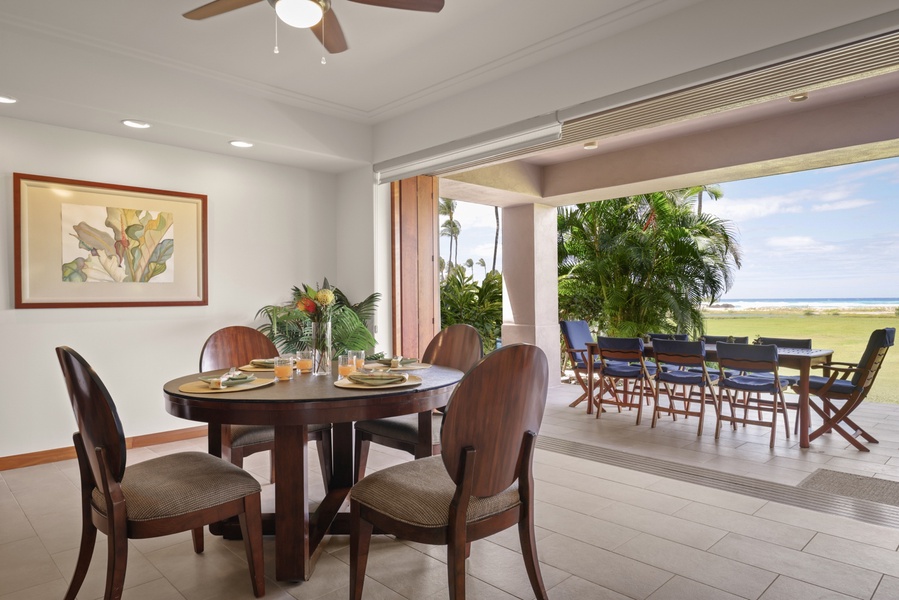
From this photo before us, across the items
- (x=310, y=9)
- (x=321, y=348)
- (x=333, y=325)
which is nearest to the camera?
(x=310, y=9)

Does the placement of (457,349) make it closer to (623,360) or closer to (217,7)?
(217,7)

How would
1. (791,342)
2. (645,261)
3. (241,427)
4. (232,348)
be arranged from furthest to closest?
1. (645,261)
2. (791,342)
3. (232,348)
4. (241,427)

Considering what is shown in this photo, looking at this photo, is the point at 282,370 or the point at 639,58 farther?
the point at 639,58

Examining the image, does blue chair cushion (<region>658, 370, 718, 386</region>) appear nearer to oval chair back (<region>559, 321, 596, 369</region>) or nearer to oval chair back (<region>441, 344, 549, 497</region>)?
oval chair back (<region>559, 321, 596, 369</region>)

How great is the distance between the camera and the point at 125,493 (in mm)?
1874

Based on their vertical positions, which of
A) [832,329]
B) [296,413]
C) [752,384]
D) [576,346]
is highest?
[296,413]

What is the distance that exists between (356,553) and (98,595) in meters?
1.08

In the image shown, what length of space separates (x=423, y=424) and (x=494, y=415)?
3.21 feet

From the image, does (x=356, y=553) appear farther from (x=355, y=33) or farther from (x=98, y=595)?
(x=355, y=33)

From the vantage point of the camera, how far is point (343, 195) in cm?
542

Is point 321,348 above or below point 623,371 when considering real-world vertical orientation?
above

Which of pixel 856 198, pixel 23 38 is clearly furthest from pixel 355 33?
pixel 856 198

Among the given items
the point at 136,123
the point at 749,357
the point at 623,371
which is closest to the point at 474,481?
the point at 749,357

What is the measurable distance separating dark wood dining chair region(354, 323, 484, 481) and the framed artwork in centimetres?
239
